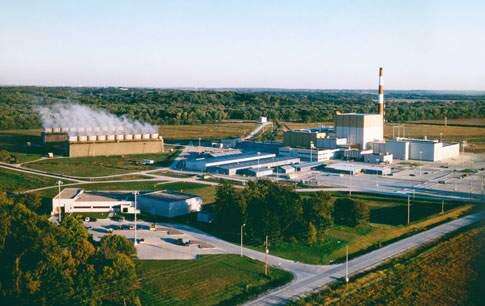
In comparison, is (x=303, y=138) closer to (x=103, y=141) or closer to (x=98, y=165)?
(x=103, y=141)

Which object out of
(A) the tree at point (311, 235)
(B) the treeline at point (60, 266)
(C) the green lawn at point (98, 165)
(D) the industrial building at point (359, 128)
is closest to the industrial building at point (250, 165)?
(C) the green lawn at point (98, 165)

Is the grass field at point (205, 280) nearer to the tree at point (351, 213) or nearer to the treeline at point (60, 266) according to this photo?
the treeline at point (60, 266)

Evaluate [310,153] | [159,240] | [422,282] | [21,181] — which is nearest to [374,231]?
[422,282]

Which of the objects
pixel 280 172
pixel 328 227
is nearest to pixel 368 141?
pixel 280 172

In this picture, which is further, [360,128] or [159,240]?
[360,128]

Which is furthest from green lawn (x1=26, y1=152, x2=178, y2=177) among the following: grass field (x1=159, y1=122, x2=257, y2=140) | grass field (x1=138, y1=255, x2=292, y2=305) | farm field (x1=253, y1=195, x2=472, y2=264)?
grass field (x1=138, y1=255, x2=292, y2=305)

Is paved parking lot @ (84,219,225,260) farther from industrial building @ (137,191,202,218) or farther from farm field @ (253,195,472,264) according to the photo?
farm field @ (253,195,472,264)
